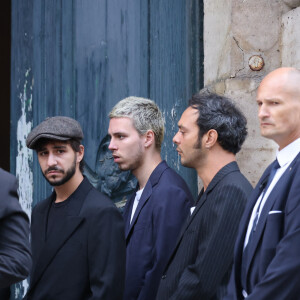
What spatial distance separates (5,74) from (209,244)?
3881 millimetres

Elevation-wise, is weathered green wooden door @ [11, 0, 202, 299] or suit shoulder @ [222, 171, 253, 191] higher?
weathered green wooden door @ [11, 0, 202, 299]

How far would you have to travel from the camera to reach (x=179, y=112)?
13.1 feet

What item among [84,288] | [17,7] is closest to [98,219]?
[84,288]

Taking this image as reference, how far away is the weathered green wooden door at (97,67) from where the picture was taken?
4004 mm

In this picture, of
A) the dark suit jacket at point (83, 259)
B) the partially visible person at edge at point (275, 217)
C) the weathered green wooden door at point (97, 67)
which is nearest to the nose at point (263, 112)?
the partially visible person at edge at point (275, 217)

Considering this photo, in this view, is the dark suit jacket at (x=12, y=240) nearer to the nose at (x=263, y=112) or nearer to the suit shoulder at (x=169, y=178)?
the nose at (x=263, y=112)

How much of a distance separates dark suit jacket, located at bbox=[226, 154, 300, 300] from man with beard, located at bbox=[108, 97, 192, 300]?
70 cm

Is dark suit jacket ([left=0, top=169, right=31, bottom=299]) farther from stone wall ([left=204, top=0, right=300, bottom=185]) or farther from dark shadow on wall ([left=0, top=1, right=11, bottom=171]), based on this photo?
dark shadow on wall ([left=0, top=1, right=11, bottom=171])

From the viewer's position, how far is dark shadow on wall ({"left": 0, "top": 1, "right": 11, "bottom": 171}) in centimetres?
609

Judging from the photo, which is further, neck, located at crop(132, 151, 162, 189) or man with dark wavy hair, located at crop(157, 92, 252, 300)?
neck, located at crop(132, 151, 162, 189)

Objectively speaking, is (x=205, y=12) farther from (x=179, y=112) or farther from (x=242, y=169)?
(x=242, y=169)

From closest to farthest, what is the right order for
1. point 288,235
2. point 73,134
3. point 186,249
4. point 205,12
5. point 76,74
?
point 288,235 < point 186,249 < point 73,134 < point 205,12 < point 76,74

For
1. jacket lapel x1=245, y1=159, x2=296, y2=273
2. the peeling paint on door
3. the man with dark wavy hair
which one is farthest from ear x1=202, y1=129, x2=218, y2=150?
the peeling paint on door

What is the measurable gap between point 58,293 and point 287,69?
1184 millimetres
